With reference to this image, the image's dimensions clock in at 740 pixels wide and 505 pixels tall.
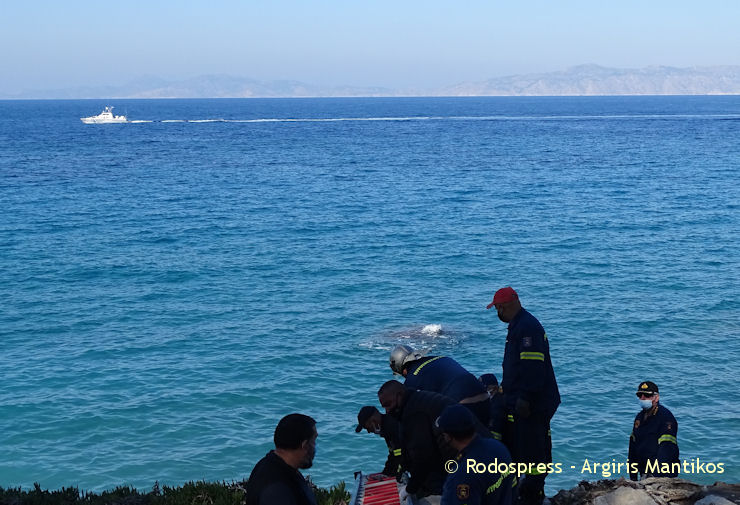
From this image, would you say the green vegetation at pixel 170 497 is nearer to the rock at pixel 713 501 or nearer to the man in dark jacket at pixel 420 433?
the man in dark jacket at pixel 420 433

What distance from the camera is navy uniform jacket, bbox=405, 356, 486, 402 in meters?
8.55

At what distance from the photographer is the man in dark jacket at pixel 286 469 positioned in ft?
17.8

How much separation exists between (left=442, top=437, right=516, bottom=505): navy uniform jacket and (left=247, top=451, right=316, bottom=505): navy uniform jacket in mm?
1221

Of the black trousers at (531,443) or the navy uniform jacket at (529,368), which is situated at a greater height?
the navy uniform jacket at (529,368)

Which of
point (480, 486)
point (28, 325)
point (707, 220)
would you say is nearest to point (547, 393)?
point (480, 486)

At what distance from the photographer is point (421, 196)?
59.8 meters

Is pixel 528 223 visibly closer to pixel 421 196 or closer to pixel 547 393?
pixel 421 196

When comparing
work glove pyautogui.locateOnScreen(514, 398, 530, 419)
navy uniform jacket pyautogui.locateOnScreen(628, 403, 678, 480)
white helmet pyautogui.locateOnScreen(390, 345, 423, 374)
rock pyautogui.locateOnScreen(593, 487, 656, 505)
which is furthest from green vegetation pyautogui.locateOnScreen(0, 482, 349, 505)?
navy uniform jacket pyautogui.locateOnScreen(628, 403, 678, 480)

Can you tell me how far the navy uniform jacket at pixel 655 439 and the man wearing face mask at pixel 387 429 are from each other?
326 centimetres

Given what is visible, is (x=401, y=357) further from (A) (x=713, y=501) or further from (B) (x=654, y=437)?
(A) (x=713, y=501)

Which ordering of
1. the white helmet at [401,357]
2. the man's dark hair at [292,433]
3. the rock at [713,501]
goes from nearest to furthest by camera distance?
1. the man's dark hair at [292,433]
2. the rock at [713,501]
3. the white helmet at [401,357]

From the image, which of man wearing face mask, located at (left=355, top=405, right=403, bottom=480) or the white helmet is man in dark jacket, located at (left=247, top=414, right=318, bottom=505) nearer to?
man wearing face mask, located at (left=355, top=405, right=403, bottom=480)

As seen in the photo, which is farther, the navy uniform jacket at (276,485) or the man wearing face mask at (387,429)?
the man wearing face mask at (387,429)

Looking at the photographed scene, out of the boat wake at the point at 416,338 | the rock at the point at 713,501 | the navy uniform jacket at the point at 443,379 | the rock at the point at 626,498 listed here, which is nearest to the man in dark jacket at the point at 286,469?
the navy uniform jacket at the point at 443,379
